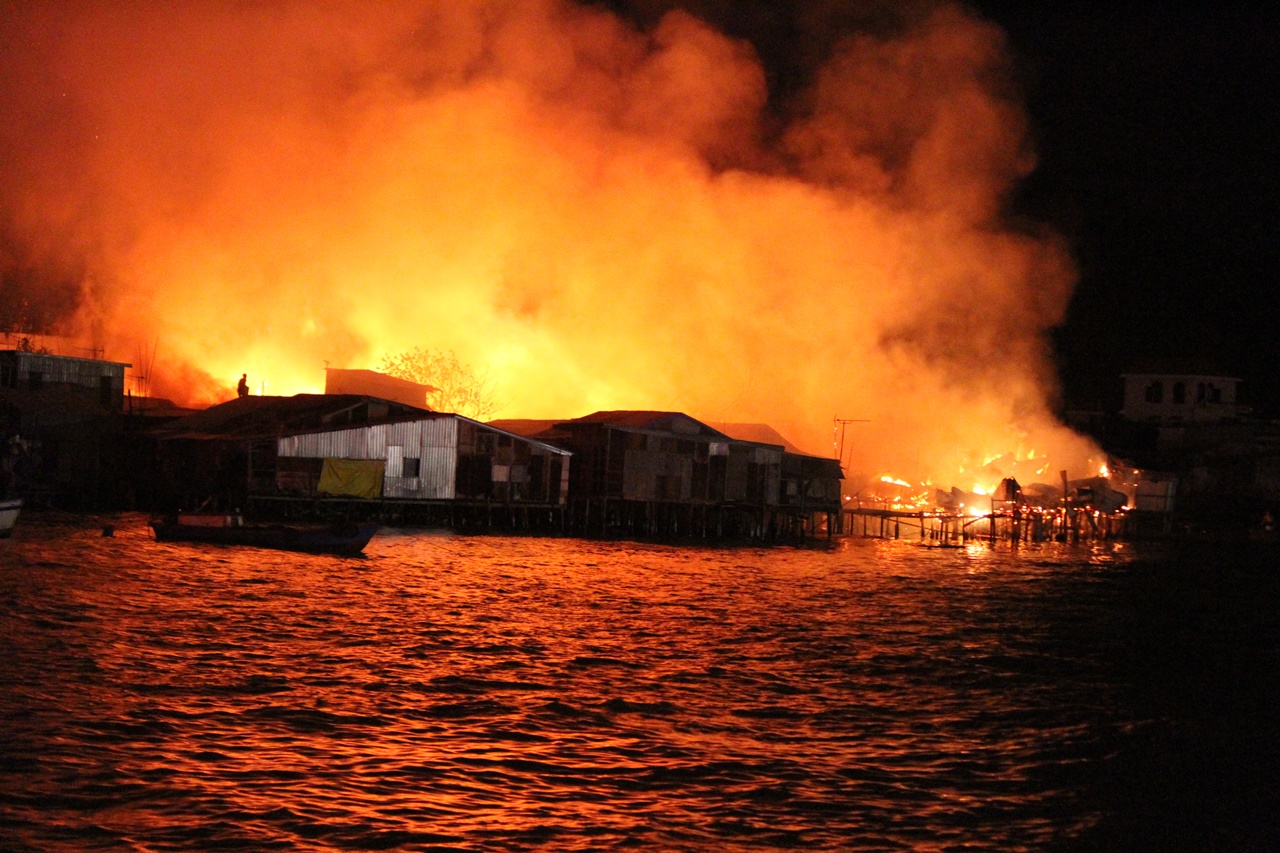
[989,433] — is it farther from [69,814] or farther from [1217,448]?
[69,814]

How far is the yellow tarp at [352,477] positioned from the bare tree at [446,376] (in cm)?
2514

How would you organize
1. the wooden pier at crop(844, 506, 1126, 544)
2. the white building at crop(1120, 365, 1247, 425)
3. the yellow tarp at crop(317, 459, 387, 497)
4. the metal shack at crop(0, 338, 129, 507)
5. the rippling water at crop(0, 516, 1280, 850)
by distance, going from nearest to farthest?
the rippling water at crop(0, 516, 1280, 850) < the yellow tarp at crop(317, 459, 387, 497) < the metal shack at crop(0, 338, 129, 507) < the wooden pier at crop(844, 506, 1126, 544) < the white building at crop(1120, 365, 1247, 425)

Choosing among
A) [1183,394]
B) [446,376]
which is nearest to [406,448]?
[446,376]

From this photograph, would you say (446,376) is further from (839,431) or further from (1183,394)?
(1183,394)

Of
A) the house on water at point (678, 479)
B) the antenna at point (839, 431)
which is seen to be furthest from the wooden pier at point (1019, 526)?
the antenna at point (839, 431)

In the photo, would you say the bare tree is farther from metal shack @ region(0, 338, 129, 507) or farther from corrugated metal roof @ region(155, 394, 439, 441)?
corrugated metal roof @ region(155, 394, 439, 441)

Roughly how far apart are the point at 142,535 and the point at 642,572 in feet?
53.9

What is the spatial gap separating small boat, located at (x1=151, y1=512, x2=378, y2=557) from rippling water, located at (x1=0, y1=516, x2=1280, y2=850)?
379 centimetres

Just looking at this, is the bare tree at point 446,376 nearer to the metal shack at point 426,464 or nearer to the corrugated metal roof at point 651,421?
the corrugated metal roof at point 651,421

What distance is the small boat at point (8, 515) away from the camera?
3672 centimetres

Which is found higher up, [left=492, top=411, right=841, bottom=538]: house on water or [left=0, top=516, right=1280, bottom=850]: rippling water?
[left=492, top=411, right=841, bottom=538]: house on water

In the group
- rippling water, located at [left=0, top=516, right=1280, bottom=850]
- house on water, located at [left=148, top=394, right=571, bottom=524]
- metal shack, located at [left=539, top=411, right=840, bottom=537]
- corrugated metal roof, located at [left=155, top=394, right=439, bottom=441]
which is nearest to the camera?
rippling water, located at [left=0, top=516, right=1280, bottom=850]

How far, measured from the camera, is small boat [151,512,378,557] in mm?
39000

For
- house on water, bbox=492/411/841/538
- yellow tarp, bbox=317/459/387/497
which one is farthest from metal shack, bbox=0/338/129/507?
house on water, bbox=492/411/841/538
